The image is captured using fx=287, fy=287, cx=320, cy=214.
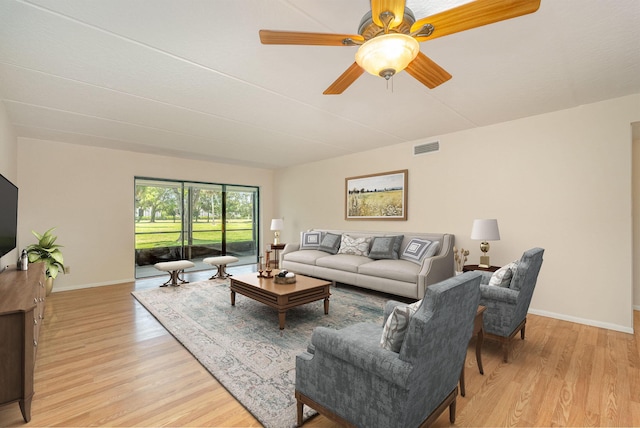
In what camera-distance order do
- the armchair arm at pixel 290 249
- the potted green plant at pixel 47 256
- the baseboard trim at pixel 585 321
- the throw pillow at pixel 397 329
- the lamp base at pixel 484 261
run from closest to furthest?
the throw pillow at pixel 397 329 < the baseboard trim at pixel 585 321 < the lamp base at pixel 484 261 < the potted green plant at pixel 47 256 < the armchair arm at pixel 290 249

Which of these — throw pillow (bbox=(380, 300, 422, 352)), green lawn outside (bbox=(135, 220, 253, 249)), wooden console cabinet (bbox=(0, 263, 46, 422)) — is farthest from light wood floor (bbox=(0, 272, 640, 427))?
green lawn outside (bbox=(135, 220, 253, 249))

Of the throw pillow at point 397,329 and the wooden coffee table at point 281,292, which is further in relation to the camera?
the wooden coffee table at point 281,292

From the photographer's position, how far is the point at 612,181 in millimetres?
3189

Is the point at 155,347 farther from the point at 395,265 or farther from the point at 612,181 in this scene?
the point at 612,181

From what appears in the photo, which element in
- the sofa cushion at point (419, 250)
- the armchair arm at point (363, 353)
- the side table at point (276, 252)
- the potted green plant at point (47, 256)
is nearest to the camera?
the armchair arm at point (363, 353)

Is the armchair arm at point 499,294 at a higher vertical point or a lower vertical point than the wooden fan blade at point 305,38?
lower

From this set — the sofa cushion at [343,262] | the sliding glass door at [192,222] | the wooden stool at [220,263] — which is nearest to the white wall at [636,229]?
the sofa cushion at [343,262]

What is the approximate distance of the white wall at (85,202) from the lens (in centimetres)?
455

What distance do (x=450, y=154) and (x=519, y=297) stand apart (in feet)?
8.64

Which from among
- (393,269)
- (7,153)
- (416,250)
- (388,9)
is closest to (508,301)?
(393,269)

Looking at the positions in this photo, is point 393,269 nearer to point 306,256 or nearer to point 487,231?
point 487,231

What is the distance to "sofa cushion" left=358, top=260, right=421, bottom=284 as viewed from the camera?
394 cm

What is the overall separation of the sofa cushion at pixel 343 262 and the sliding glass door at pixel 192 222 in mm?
2987

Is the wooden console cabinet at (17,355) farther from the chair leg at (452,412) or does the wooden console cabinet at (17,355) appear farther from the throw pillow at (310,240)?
the throw pillow at (310,240)
